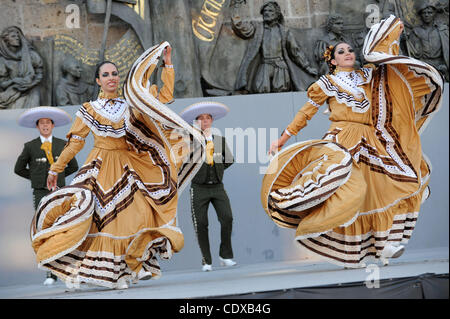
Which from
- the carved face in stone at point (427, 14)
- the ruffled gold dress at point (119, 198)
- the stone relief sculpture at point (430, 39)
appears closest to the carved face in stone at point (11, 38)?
the ruffled gold dress at point (119, 198)

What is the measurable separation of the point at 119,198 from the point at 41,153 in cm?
184

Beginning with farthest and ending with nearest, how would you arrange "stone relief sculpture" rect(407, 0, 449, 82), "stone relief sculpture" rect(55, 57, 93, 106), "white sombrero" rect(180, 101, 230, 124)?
"stone relief sculpture" rect(407, 0, 449, 82) < "stone relief sculpture" rect(55, 57, 93, 106) < "white sombrero" rect(180, 101, 230, 124)

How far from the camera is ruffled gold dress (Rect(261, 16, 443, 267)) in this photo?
629 centimetres

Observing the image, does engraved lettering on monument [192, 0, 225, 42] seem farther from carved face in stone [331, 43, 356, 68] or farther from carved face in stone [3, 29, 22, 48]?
carved face in stone [331, 43, 356, 68]

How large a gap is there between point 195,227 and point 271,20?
230 cm

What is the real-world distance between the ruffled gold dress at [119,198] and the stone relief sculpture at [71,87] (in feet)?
6.06

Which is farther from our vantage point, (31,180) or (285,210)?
(31,180)

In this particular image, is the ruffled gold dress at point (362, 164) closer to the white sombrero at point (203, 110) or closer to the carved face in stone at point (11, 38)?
the white sombrero at point (203, 110)

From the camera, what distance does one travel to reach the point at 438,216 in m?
9.23

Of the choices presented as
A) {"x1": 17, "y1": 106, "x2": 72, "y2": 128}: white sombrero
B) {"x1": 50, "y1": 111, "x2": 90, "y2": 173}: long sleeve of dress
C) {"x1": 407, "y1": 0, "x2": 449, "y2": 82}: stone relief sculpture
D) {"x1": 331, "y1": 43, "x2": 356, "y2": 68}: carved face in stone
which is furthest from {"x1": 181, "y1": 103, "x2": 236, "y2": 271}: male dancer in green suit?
{"x1": 407, "y1": 0, "x2": 449, "y2": 82}: stone relief sculpture

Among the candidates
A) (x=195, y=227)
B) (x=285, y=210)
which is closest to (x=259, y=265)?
(x=195, y=227)

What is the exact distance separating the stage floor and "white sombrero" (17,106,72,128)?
1.48 meters

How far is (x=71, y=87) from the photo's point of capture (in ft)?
28.0
